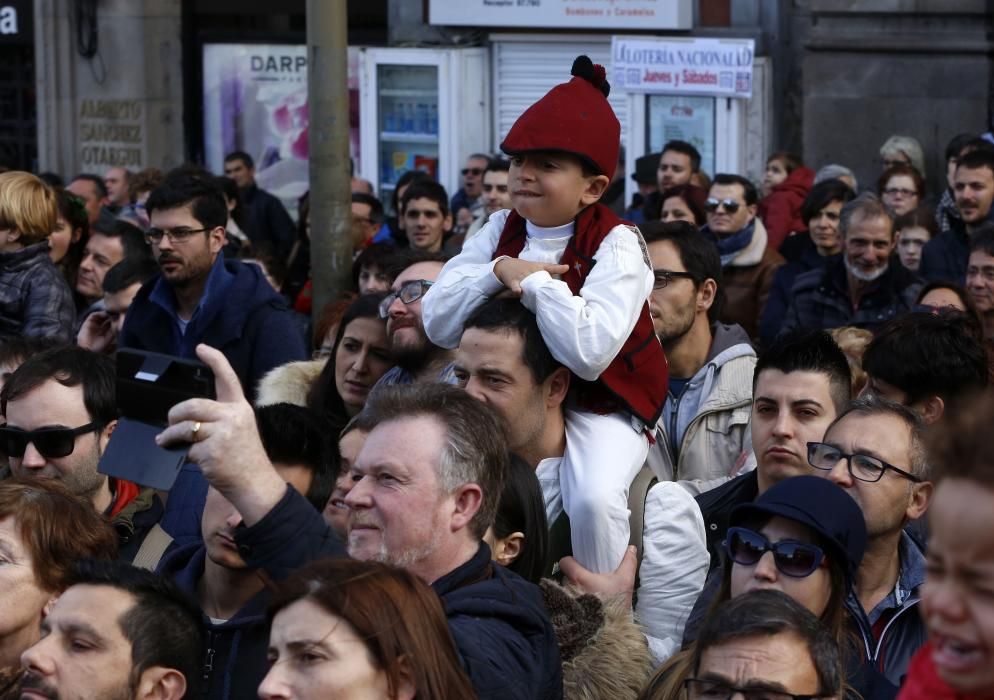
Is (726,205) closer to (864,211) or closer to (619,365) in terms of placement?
(864,211)

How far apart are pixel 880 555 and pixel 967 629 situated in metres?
2.56

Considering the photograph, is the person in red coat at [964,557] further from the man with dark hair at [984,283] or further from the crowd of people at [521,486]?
the man with dark hair at [984,283]

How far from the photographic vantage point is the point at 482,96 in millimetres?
15500

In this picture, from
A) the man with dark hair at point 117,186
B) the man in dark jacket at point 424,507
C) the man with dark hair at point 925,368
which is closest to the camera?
the man in dark jacket at point 424,507

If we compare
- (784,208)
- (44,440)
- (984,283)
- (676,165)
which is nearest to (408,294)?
(44,440)

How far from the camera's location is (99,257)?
8.65m

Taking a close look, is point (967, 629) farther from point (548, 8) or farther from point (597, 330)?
point (548, 8)

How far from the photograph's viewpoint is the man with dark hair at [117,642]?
11.8 ft

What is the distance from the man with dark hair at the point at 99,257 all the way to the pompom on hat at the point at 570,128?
4317 mm

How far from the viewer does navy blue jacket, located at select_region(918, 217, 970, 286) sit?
28.7ft

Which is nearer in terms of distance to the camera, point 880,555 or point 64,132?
point 880,555

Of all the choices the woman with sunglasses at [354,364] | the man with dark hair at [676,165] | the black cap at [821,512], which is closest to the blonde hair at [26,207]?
the woman with sunglasses at [354,364]

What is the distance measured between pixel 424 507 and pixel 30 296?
447 centimetres

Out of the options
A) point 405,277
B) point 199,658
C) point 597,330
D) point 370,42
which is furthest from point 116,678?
point 370,42
